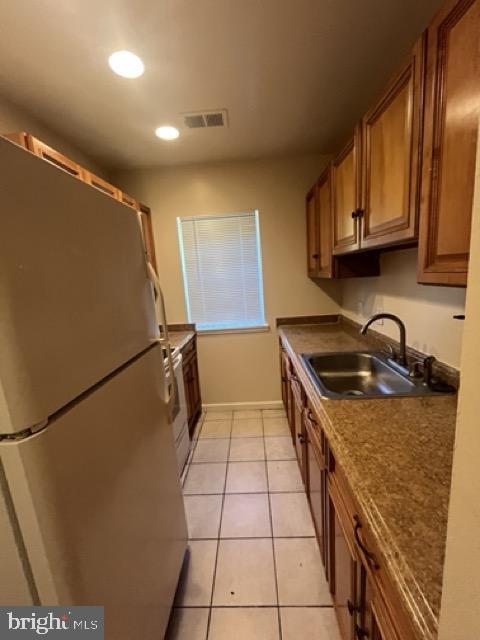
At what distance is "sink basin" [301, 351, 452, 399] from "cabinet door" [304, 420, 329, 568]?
29 centimetres

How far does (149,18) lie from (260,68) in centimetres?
61

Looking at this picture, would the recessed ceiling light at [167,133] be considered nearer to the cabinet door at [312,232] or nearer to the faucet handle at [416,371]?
the cabinet door at [312,232]

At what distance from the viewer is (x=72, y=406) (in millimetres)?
681

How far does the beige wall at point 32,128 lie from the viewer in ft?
5.36

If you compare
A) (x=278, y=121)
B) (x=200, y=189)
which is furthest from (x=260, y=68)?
(x=200, y=189)

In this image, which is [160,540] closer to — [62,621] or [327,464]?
[62,621]

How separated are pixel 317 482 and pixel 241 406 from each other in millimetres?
1868

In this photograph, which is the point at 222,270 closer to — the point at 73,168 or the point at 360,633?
the point at 73,168

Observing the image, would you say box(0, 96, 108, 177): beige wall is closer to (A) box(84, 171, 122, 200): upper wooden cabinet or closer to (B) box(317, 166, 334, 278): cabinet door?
(A) box(84, 171, 122, 200): upper wooden cabinet

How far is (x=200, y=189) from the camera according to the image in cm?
283

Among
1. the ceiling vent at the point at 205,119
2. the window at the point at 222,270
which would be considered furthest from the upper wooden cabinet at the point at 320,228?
the ceiling vent at the point at 205,119

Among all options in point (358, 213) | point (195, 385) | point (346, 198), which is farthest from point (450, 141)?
point (195, 385)

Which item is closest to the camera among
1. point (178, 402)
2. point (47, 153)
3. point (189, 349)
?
point (47, 153)

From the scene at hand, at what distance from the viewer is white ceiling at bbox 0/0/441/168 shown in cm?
120
